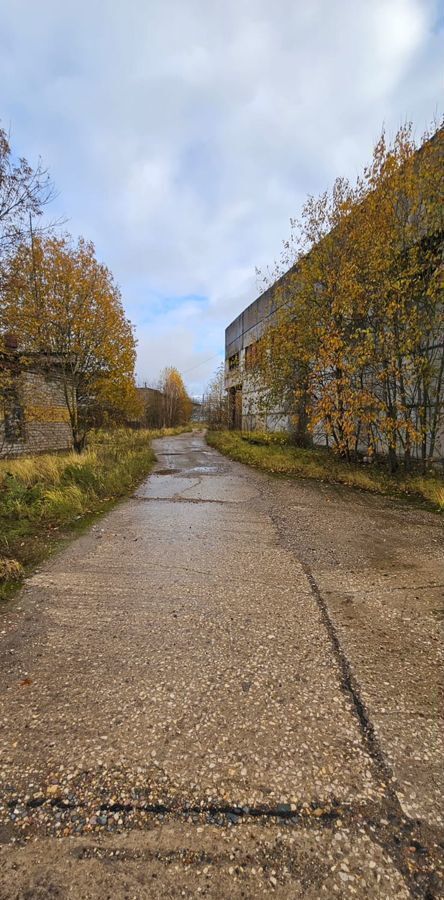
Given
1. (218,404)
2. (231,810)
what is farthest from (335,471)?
(218,404)

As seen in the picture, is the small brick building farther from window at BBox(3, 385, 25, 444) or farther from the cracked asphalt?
the cracked asphalt

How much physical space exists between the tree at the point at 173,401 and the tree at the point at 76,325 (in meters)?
24.0

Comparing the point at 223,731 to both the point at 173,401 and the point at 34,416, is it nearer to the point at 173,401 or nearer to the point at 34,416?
the point at 34,416

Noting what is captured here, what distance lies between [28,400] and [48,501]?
522cm

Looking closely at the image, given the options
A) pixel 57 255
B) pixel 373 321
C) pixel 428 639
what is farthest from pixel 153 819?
pixel 57 255

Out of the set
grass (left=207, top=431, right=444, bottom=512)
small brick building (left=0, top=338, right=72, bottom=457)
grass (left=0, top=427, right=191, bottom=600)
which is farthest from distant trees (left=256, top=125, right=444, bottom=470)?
small brick building (left=0, top=338, right=72, bottom=457)

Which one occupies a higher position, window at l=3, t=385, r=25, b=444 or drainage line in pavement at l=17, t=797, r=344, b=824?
window at l=3, t=385, r=25, b=444

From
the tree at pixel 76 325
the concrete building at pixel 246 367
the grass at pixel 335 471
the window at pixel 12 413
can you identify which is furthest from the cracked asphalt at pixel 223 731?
the tree at pixel 76 325

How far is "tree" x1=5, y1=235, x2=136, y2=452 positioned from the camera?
418 inches

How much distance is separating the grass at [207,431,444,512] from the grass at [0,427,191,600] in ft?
11.6

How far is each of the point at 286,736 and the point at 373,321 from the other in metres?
7.44

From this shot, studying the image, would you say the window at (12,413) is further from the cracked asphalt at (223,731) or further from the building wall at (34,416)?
the cracked asphalt at (223,731)

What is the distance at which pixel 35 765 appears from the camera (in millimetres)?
1580

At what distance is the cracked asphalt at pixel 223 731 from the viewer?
48.3 inches
